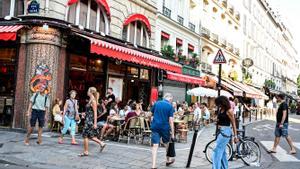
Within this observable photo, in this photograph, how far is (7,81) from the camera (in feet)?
39.6

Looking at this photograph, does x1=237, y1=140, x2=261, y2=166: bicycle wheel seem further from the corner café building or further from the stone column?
the stone column

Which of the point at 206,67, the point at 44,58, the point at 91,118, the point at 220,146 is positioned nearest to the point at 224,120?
the point at 220,146

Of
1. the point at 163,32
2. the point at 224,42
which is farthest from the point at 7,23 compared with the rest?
the point at 224,42

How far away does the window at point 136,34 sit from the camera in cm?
1673

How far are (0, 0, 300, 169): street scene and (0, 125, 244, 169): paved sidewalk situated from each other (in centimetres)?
2

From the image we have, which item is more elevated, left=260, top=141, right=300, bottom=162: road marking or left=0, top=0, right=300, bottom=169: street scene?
left=0, top=0, right=300, bottom=169: street scene

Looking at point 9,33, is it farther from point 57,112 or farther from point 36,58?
point 57,112

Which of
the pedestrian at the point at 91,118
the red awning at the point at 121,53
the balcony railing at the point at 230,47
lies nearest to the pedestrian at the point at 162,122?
the pedestrian at the point at 91,118

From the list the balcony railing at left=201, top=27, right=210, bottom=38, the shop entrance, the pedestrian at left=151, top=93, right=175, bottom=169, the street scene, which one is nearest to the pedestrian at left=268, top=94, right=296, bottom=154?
the street scene

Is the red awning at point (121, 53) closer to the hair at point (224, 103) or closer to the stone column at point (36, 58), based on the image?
the stone column at point (36, 58)

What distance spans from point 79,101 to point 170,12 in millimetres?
10090

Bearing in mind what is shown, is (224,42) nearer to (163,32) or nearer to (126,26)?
(163,32)

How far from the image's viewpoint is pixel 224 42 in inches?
1241

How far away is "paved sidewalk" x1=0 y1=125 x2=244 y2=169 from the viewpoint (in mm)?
7137
